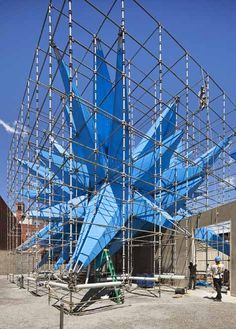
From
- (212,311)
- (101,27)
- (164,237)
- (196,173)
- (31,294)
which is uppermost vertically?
(101,27)

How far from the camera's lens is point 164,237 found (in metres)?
15.3

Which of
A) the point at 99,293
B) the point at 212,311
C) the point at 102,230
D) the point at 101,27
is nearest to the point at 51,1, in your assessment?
the point at 101,27

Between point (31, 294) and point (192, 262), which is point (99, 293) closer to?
point (31, 294)

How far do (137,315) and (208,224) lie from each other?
6021mm

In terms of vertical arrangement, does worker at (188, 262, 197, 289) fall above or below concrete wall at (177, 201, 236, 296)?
below

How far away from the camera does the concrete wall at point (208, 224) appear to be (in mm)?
10781

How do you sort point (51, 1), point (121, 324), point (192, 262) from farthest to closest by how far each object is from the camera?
point (192, 262) → point (51, 1) → point (121, 324)

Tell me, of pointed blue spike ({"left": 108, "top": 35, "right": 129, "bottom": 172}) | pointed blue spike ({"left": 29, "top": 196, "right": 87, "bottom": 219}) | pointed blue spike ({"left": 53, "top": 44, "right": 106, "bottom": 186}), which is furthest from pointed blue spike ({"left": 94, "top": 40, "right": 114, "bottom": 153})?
pointed blue spike ({"left": 29, "top": 196, "right": 87, "bottom": 219})

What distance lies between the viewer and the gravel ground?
6966 millimetres

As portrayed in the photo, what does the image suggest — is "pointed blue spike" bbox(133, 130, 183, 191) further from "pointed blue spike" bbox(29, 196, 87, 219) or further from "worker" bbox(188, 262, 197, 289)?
"worker" bbox(188, 262, 197, 289)

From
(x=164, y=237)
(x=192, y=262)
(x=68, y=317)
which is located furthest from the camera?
(x=164, y=237)

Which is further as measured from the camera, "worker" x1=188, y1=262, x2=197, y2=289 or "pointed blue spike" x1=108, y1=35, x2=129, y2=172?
"pointed blue spike" x1=108, y1=35, x2=129, y2=172

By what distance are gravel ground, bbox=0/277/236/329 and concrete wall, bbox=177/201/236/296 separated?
4.00ft

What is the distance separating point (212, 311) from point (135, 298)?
3.10 metres
